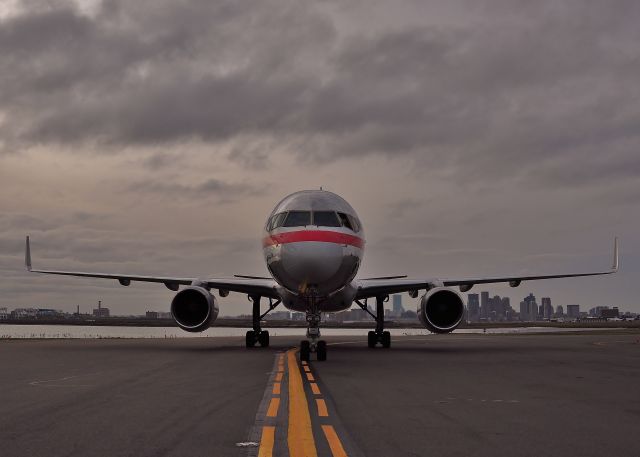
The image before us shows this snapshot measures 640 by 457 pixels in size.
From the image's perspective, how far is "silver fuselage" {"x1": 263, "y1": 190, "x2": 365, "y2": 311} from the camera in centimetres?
1991

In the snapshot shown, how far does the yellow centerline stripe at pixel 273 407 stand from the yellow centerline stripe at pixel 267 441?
0.98m

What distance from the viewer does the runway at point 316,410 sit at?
303 inches

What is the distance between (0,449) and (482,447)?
4963 millimetres

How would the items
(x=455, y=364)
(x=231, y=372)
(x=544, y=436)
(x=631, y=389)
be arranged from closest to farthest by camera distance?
(x=544, y=436) → (x=631, y=389) → (x=231, y=372) → (x=455, y=364)

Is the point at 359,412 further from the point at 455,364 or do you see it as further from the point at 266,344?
the point at 266,344

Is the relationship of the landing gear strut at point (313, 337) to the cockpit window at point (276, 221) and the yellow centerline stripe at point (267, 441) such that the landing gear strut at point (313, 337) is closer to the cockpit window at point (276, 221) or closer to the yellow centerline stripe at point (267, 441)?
the cockpit window at point (276, 221)

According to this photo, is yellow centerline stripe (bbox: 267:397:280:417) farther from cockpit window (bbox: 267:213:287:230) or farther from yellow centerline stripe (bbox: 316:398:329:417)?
cockpit window (bbox: 267:213:287:230)

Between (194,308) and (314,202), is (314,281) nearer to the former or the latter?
(314,202)

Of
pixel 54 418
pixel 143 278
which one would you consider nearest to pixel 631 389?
pixel 54 418

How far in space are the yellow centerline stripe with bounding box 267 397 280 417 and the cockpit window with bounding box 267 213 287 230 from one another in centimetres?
1005

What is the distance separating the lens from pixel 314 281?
65.7 feet

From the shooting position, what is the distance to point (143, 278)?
92.6 feet

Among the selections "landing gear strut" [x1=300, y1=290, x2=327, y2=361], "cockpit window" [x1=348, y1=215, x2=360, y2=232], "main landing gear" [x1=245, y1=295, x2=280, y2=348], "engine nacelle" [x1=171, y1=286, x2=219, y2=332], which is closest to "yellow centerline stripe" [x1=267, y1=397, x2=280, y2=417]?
"landing gear strut" [x1=300, y1=290, x2=327, y2=361]

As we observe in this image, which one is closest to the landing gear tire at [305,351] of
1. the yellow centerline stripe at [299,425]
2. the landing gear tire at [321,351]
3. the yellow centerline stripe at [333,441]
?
the landing gear tire at [321,351]
